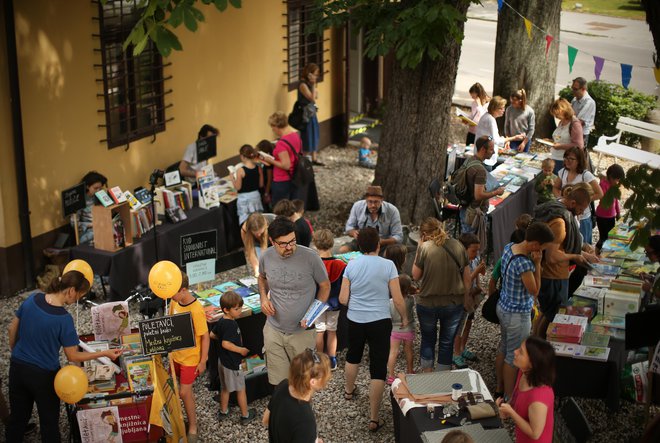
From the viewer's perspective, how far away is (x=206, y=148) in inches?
458

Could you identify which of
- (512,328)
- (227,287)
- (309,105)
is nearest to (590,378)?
(512,328)

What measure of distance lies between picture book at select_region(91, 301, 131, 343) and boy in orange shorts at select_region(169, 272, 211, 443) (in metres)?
0.54

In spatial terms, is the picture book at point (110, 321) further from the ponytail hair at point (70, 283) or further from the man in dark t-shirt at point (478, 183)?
the man in dark t-shirt at point (478, 183)

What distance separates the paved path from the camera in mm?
23859

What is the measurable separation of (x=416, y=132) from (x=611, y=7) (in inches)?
1084

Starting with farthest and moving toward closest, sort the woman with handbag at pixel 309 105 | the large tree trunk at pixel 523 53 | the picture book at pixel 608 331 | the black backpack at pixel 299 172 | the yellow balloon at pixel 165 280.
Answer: the large tree trunk at pixel 523 53, the woman with handbag at pixel 309 105, the black backpack at pixel 299 172, the picture book at pixel 608 331, the yellow balloon at pixel 165 280

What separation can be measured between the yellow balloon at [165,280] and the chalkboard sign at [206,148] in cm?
495

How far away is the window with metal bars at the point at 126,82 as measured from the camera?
10.5 meters

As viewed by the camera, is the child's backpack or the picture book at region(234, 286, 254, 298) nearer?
the picture book at region(234, 286, 254, 298)

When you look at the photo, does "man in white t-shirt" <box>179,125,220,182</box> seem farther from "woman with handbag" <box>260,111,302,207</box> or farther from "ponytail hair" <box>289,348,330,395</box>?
"ponytail hair" <box>289,348,330,395</box>

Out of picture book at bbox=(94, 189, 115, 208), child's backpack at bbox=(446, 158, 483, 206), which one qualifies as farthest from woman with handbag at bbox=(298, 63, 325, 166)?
picture book at bbox=(94, 189, 115, 208)

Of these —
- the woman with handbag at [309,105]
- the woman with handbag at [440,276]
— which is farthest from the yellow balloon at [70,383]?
the woman with handbag at [309,105]

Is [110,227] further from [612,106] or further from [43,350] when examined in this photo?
[612,106]

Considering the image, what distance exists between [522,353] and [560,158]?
23.7 ft
